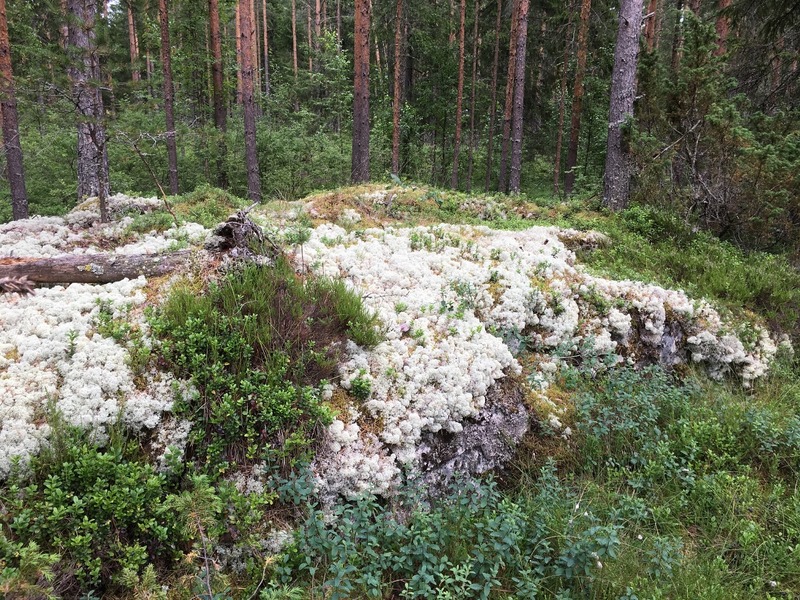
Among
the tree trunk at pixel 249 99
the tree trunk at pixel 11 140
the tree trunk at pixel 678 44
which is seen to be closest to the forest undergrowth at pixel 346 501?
the tree trunk at pixel 678 44

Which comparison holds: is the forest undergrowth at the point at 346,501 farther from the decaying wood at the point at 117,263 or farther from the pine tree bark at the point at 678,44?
the pine tree bark at the point at 678,44

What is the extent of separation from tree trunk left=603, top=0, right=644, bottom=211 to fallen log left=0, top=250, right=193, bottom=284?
8.81m

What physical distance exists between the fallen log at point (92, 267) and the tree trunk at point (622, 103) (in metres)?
8.81

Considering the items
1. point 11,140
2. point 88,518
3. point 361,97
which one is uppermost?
point 361,97

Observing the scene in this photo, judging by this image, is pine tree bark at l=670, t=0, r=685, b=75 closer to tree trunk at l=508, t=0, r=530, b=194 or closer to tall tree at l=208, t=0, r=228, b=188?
tree trunk at l=508, t=0, r=530, b=194

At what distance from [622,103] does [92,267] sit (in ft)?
33.0

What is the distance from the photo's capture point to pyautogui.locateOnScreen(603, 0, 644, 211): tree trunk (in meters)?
9.67

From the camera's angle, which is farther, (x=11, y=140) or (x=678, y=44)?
(x=678, y=44)

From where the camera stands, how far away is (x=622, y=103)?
390 inches

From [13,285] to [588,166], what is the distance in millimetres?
20308

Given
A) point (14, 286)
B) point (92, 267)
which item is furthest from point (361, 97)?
point (14, 286)

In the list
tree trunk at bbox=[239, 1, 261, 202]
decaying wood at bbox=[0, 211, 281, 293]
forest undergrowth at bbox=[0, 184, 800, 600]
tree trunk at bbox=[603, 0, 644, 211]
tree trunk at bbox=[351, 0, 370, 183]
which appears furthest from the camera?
tree trunk at bbox=[351, 0, 370, 183]

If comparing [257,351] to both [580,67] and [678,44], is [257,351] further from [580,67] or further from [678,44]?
[678,44]

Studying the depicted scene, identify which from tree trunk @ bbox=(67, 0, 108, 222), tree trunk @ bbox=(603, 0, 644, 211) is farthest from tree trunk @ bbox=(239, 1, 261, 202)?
tree trunk @ bbox=(603, 0, 644, 211)
